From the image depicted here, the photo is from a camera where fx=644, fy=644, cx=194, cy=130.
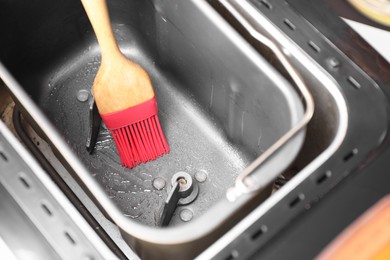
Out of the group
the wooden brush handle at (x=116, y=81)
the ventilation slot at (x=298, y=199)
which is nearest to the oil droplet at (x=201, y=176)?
the wooden brush handle at (x=116, y=81)

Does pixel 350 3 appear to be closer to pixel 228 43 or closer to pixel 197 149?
pixel 228 43

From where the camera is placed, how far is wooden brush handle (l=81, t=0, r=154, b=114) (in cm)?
95

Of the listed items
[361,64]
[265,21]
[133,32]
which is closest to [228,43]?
[265,21]

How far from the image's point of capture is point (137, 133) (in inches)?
42.0

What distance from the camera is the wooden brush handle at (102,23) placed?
0.90 metres

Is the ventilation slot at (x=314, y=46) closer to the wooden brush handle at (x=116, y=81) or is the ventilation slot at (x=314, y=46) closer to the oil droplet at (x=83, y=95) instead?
the wooden brush handle at (x=116, y=81)

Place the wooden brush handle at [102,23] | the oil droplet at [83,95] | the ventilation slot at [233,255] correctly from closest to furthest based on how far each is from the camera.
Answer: the ventilation slot at [233,255]
the wooden brush handle at [102,23]
the oil droplet at [83,95]

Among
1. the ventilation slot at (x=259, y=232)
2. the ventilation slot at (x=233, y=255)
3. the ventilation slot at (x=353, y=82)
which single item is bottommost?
the ventilation slot at (x=233, y=255)

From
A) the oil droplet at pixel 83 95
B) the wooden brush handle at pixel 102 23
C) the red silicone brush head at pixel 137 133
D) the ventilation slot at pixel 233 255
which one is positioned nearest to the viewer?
the ventilation slot at pixel 233 255

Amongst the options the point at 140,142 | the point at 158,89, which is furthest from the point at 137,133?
the point at 158,89

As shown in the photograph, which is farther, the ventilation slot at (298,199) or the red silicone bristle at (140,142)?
the red silicone bristle at (140,142)

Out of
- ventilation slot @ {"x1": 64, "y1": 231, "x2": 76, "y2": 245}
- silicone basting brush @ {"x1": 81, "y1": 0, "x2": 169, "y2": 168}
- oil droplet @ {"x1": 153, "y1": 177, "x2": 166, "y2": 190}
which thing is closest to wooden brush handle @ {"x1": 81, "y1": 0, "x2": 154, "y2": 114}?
silicone basting brush @ {"x1": 81, "y1": 0, "x2": 169, "y2": 168}

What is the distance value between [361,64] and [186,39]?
0.27 meters

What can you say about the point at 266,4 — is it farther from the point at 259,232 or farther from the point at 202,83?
the point at 259,232
